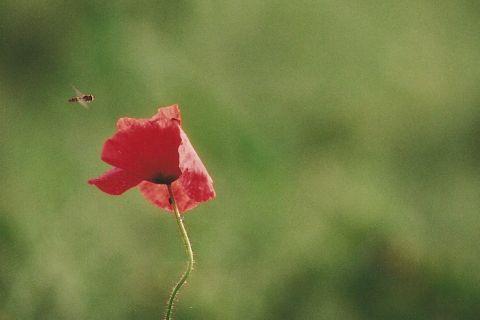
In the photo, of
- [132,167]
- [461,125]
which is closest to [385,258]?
[461,125]

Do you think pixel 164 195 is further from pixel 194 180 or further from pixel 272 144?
pixel 272 144

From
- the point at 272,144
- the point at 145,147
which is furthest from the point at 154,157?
the point at 272,144

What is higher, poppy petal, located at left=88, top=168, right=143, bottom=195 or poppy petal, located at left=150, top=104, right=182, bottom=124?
poppy petal, located at left=150, top=104, right=182, bottom=124

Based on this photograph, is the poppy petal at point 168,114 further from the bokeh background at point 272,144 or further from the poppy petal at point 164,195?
the bokeh background at point 272,144

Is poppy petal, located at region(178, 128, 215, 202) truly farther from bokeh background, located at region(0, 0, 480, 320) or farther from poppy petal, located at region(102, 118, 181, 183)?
bokeh background, located at region(0, 0, 480, 320)

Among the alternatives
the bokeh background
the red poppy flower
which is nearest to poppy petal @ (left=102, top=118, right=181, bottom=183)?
the red poppy flower

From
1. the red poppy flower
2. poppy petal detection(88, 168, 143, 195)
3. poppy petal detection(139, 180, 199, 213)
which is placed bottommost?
poppy petal detection(139, 180, 199, 213)

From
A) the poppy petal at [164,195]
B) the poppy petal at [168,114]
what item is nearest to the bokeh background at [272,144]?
the poppy petal at [164,195]
